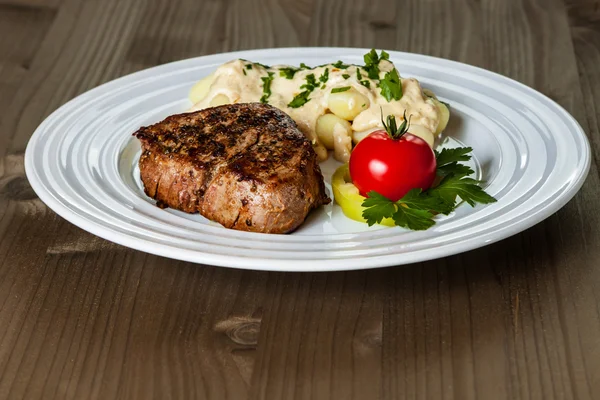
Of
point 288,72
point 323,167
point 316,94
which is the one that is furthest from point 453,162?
point 288,72

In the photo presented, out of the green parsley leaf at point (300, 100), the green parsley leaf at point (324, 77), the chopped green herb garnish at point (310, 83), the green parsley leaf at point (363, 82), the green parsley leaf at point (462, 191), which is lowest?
the green parsley leaf at point (300, 100)

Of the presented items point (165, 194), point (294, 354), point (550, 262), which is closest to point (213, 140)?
point (165, 194)

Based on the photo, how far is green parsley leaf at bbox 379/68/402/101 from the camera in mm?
3732

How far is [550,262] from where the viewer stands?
319 cm

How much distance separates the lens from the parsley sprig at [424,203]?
10.0 feet

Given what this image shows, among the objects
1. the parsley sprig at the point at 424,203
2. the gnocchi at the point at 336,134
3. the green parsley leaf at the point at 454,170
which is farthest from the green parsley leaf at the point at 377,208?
the gnocchi at the point at 336,134

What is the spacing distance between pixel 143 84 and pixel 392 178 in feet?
4.51

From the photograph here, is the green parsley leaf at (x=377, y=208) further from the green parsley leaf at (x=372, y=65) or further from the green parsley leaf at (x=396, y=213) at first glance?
the green parsley leaf at (x=372, y=65)

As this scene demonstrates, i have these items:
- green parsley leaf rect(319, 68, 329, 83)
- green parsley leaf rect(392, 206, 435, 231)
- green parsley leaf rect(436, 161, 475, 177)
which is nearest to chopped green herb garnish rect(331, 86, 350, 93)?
green parsley leaf rect(319, 68, 329, 83)

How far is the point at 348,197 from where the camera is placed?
10.9 ft

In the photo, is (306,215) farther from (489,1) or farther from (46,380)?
(489,1)

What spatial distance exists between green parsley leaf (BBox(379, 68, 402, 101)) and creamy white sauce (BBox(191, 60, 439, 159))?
0.02 meters

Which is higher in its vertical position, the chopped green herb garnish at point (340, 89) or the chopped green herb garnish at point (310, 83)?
the chopped green herb garnish at point (340, 89)

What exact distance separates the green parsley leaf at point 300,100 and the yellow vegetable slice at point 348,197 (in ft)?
1.25
